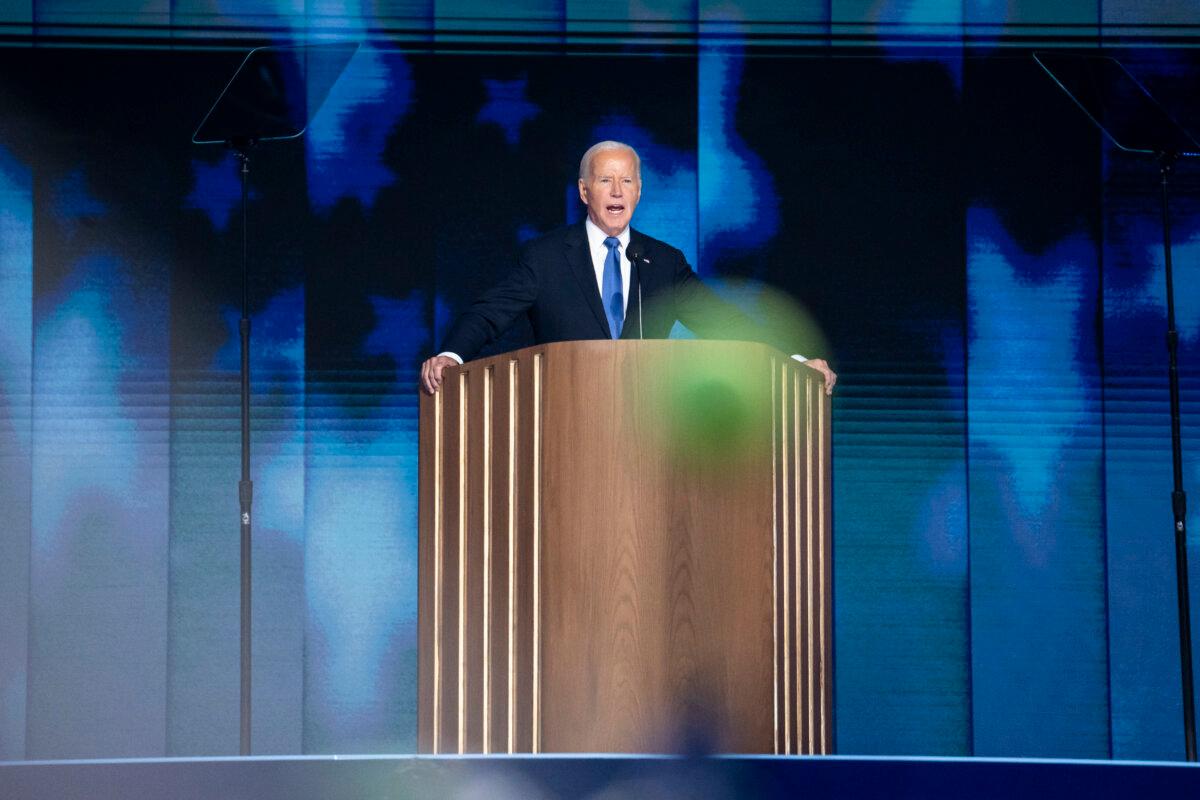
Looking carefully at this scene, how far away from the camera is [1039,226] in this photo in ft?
15.6

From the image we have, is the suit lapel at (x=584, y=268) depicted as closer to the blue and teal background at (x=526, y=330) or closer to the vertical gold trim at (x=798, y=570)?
the vertical gold trim at (x=798, y=570)

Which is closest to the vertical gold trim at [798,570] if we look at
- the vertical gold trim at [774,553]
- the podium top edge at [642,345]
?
the vertical gold trim at [774,553]

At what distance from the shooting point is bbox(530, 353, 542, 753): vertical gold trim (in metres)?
2.70

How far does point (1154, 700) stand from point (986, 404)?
1072 mm

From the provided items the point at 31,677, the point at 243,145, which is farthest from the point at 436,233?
the point at 31,677

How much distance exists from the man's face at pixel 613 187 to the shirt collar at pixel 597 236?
0.17 feet

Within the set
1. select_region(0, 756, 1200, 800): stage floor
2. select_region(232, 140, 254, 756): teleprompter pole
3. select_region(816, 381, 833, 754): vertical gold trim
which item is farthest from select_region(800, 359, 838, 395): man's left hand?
select_region(0, 756, 1200, 800): stage floor

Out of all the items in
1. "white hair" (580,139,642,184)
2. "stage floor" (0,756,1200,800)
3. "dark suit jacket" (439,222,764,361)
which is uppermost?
"white hair" (580,139,642,184)

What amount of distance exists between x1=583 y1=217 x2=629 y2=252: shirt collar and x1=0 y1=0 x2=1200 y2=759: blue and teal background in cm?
134

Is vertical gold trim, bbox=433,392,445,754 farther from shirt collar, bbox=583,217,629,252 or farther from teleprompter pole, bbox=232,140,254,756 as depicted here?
teleprompter pole, bbox=232,140,254,756

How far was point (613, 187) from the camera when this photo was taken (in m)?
3.28

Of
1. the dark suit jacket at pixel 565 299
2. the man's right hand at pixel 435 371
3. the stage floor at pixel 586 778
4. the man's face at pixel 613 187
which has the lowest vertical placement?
the stage floor at pixel 586 778

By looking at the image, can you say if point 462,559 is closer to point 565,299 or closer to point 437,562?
point 437,562

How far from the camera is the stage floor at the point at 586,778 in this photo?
1252mm
